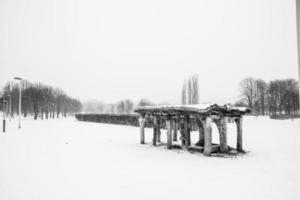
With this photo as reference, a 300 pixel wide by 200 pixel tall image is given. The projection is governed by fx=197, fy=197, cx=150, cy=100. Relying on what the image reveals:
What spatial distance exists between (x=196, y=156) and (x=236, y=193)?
4610 millimetres

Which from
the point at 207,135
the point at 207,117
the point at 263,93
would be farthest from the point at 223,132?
the point at 263,93

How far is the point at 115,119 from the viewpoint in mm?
33969

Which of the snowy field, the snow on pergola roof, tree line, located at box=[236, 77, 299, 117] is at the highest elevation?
tree line, located at box=[236, 77, 299, 117]

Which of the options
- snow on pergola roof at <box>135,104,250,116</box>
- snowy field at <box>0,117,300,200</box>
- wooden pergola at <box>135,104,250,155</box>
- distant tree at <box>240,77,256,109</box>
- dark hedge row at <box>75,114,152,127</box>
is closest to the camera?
snowy field at <box>0,117,300,200</box>

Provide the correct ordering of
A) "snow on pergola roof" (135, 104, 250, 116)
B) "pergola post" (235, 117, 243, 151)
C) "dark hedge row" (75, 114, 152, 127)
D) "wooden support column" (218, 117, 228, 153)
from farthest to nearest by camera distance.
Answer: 1. "dark hedge row" (75, 114, 152, 127)
2. "pergola post" (235, 117, 243, 151)
3. "wooden support column" (218, 117, 228, 153)
4. "snow on pergola roof" (135, 104, 250, 116)

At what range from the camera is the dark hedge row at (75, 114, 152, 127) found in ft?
96.2

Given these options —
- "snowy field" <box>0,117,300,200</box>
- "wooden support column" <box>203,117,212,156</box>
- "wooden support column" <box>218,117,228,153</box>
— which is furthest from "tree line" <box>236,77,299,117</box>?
"snowy field" <box>0,117,300,200</box>

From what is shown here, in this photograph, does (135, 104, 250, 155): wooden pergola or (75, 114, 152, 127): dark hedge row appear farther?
(75, 114, 152, 127): dark hedge row

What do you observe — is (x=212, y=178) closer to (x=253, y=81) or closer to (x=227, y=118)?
(x=227, y=118)

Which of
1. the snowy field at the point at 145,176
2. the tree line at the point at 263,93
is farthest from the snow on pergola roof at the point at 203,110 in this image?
the tree line at the point at 263,93

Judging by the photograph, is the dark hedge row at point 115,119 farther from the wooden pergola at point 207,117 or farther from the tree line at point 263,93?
the tree line at point 263,93

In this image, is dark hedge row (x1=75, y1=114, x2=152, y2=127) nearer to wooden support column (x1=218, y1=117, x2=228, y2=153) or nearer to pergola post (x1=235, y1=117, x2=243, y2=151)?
pergola post (x1=235, y1=117, x2=243, y2=151)

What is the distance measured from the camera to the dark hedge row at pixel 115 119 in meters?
29.3

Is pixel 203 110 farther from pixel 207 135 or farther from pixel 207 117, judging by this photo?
pixel 207 135
